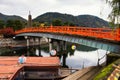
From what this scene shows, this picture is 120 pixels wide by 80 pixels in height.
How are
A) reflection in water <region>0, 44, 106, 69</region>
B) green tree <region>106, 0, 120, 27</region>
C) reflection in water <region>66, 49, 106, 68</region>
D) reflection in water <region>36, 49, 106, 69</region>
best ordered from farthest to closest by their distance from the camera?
reflection in water <region>0, 44, 106, 69</region> → reflection in water <region>66, 49, 106, 68</region> → reflection in water <region>36, 49, 106, 69</region> → green tree <region>106, 0, 120, 27</region>

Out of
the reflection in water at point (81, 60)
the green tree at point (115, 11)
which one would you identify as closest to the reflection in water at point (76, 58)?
the reflection in water at point (81, 60)

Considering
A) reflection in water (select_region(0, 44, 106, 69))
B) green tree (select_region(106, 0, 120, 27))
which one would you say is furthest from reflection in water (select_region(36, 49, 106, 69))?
green tree (select_region(106, 0, 120, 27))

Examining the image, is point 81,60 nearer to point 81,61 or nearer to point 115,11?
point 81,61

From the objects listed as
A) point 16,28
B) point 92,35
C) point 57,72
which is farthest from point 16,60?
point 16,28

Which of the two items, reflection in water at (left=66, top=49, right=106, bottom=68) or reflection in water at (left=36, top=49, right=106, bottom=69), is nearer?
reflection in water at (left=36, top=49, right=106, bottom=69)

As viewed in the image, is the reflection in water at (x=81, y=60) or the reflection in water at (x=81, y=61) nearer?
Answer: the reflection in water at (x=81, y=60)

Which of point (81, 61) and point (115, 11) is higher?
point (115, 11)

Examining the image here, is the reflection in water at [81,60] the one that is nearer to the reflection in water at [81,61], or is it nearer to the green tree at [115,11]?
the reflection in water at [81,61]

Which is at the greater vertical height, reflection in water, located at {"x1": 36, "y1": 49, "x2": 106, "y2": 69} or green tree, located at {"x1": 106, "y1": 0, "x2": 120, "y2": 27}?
green tree, located at {"x1": 106, "y1": 0, "x2": 120, "y2": 27}

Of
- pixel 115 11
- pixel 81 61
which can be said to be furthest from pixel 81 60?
pixel 115 11

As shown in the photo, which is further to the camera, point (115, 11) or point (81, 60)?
point (81, 60)

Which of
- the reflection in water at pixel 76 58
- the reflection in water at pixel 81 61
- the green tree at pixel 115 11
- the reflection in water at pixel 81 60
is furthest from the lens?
the reflection in water at pixel 76 58

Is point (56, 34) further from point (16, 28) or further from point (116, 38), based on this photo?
point (16, 28)

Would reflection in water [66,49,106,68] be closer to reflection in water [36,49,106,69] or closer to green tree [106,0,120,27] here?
reflection in water [36,49,106,69]
